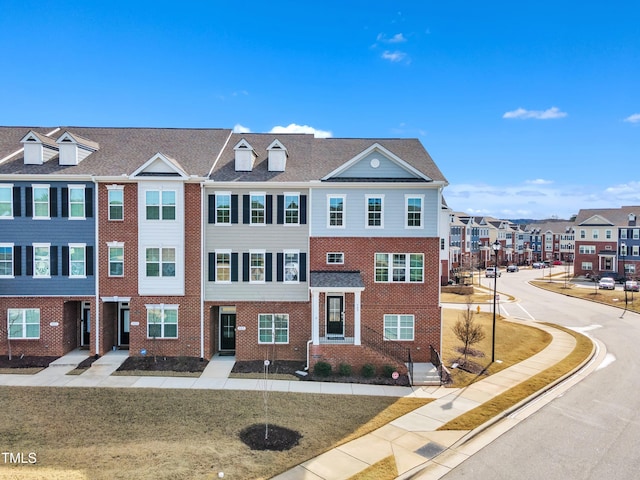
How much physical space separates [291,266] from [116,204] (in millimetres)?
9521

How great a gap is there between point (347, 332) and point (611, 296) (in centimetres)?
4057

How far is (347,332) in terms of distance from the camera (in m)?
20.5

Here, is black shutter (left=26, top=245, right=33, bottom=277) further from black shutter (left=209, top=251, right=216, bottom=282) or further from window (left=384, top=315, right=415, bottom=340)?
window (left=384, top=315, right=415, bottom=340)

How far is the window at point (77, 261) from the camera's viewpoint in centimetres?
2034

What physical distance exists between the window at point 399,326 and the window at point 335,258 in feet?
12.2

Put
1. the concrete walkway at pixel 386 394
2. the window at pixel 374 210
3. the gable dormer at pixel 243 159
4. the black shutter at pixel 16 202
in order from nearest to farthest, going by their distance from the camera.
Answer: the concrete walkway at pixel 386 394, the black shutter at pixel 16 202, the window at pixel 374 210, the gable dormer at pixel 243 159

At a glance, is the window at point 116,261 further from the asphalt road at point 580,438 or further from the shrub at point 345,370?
the asphalt road at point 580,438

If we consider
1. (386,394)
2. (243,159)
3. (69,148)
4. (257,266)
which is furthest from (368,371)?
(69,148)

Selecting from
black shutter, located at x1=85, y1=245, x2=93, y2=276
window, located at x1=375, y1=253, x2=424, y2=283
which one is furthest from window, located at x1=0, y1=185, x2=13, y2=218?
window, located at x1=375, y1=253, x2=424, y2=283

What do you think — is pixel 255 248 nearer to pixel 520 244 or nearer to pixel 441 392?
pixel 441 392

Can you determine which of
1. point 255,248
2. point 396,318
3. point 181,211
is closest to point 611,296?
point 396,318

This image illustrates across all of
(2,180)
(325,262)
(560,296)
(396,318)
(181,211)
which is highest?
(2,180)

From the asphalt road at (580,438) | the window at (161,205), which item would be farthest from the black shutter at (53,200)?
the asphalt road at (580,438)

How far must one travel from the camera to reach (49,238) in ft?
66.4
